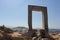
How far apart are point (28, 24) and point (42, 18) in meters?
2.46

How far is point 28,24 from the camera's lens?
1698 centimetres

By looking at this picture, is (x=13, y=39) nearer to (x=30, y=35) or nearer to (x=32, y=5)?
(x=30, y=35)

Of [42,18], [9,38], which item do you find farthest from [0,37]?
[42,18]

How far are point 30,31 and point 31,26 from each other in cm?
89

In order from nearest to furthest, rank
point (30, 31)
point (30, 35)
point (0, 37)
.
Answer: point (0, 37)
point (30, 35)
point (30, 31)

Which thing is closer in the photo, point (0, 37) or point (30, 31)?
point (0, 37)

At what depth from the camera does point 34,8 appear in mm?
17500

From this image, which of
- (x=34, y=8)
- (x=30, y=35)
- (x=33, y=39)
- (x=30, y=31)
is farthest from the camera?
(x=34, y=8)

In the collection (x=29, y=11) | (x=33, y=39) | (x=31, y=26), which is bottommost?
(x=33, y=39)

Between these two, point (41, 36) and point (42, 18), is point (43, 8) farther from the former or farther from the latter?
point (41, 36)

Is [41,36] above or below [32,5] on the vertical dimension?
below

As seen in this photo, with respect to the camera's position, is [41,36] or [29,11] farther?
[29,11]

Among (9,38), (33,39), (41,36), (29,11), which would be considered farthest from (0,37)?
(29,11)

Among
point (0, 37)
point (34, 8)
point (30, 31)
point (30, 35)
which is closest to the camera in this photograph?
point (0, 37)
